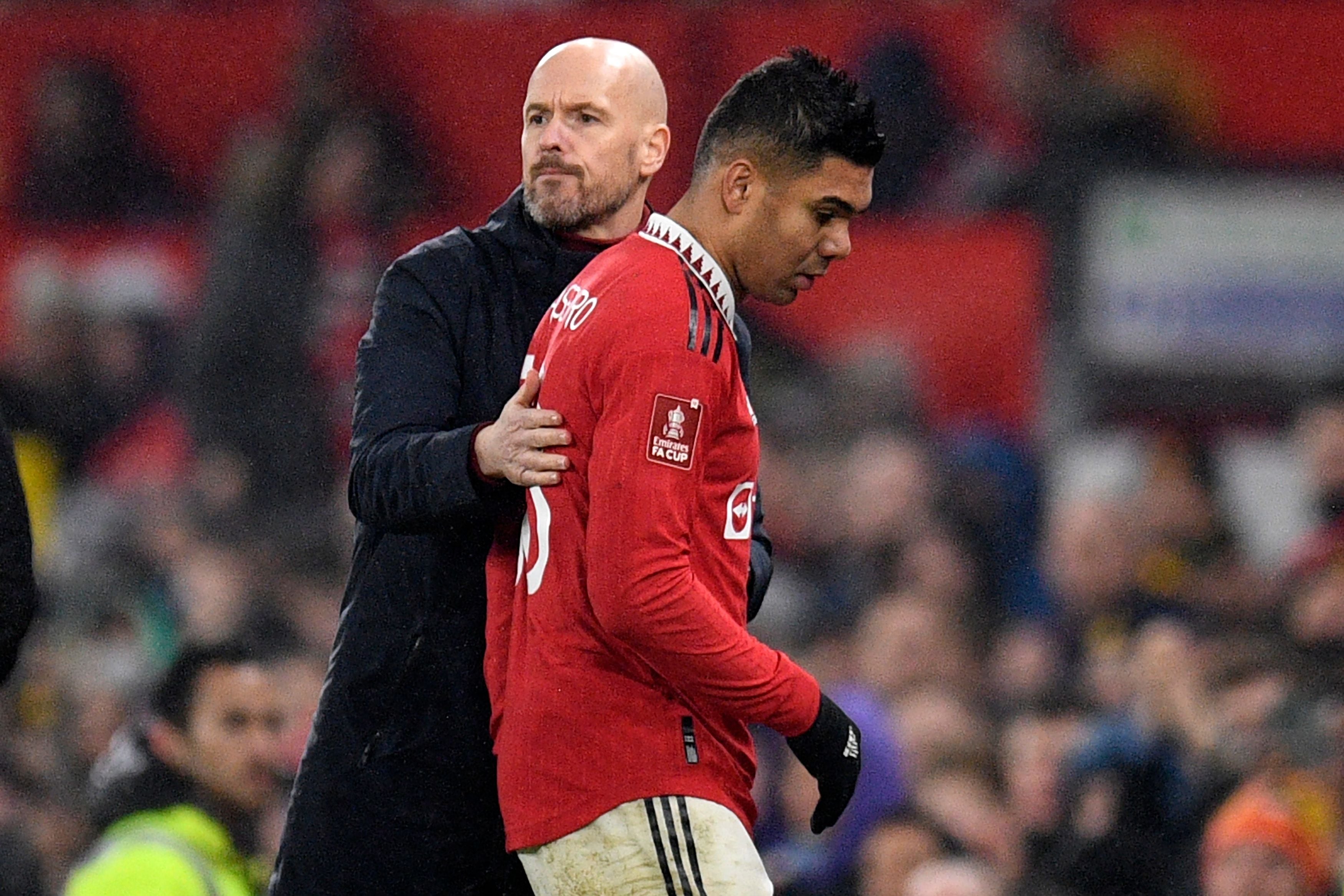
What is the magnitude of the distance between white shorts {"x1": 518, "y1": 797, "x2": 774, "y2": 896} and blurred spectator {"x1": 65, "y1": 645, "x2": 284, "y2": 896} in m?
1.83

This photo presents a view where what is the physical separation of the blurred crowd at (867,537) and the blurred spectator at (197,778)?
24 centimetres

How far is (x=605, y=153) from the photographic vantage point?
121 inches

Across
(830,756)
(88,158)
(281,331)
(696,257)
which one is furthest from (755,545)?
(88,158)

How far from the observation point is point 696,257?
268cm

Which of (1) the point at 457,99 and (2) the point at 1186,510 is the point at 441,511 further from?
(1) the point at 457,99

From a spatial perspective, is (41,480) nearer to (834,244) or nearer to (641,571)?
(834,244)

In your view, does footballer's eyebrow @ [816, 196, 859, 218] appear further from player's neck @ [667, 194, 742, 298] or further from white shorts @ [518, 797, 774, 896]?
white shorts @ [518, 797, 774, 896]

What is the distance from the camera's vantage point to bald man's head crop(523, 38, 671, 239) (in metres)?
3.05

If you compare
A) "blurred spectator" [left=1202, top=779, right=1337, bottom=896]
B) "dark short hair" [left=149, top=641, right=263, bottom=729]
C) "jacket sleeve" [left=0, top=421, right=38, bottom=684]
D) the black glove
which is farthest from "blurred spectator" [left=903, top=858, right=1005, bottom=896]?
"jacket sleeve" [left=0, top=421, right=38, bottom=684]

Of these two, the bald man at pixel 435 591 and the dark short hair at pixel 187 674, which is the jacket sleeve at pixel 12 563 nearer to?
the bald man at pixel 435 591

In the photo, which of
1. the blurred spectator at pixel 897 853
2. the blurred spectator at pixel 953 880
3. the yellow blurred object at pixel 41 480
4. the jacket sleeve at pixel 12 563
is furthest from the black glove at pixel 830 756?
the yellow blurred object at pixel 41 480

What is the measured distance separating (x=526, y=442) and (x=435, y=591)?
0.44 m

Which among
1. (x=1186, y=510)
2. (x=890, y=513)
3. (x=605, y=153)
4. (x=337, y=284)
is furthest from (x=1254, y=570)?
(x=605, y=153)

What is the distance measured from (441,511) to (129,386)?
7.09 meters
